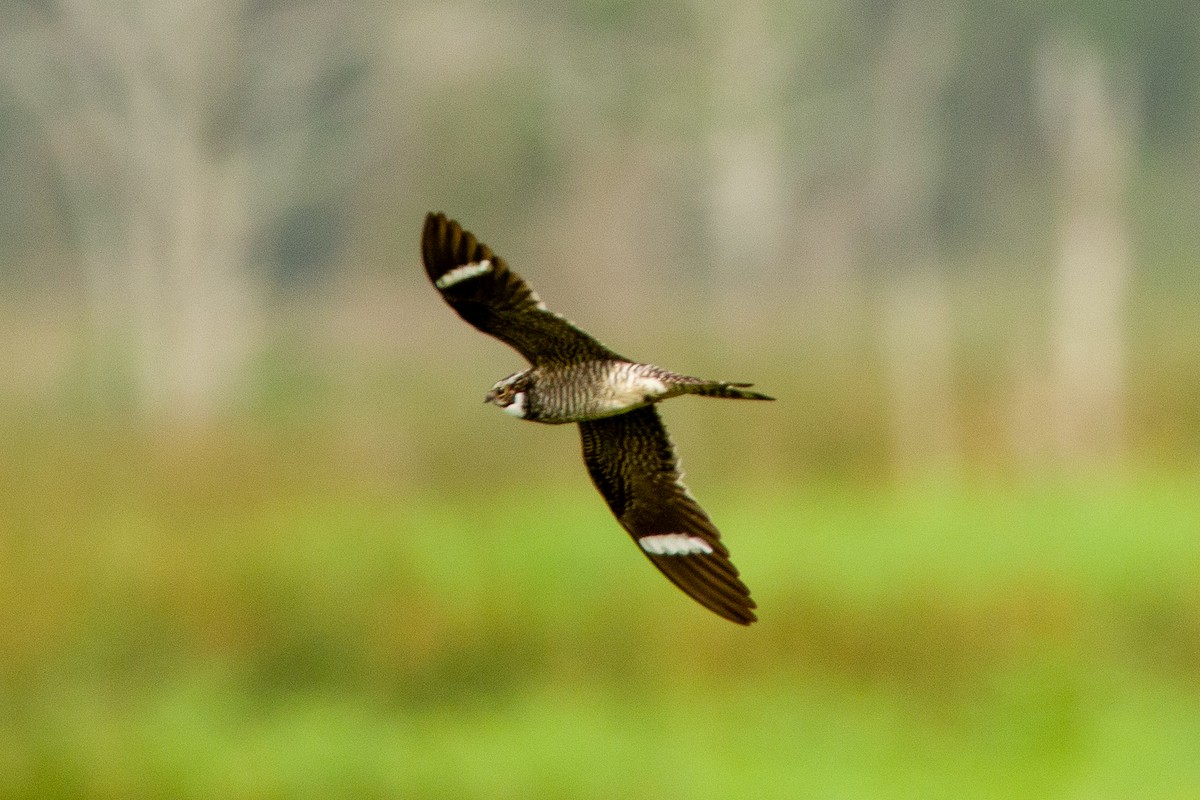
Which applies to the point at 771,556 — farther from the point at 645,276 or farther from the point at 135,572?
the point at 645,276

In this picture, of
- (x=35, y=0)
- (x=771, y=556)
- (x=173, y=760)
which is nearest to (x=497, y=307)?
(x=173, y=760)

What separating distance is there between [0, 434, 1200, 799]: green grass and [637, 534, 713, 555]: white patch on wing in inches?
88.4

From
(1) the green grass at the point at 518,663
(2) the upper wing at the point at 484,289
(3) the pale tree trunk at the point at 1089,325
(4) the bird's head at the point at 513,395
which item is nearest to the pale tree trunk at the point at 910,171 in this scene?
(3) the pale tree trunk at the point at 1089,325

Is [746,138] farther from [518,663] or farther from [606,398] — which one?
[606,398]

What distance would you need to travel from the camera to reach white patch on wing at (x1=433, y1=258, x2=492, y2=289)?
408 cm

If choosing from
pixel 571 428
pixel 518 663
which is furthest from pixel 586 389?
pixel 571 428

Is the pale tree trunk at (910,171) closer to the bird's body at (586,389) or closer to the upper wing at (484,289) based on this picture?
the bird's body at (586,389)

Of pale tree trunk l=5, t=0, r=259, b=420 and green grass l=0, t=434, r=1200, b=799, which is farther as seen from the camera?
pale tree trunk l=5, t=0, r=259, b=420

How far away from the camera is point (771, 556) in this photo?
9.18 meters

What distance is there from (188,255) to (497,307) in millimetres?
16000

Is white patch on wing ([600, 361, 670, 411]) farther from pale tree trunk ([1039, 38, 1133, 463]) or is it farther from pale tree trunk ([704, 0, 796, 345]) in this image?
pale tree trunk ([704, 0, 796, 345])

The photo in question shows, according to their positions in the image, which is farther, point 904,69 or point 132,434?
point 904,69

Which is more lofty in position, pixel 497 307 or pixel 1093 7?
pixel 1093 7

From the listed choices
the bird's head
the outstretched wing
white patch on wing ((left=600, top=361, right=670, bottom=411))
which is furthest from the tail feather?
the outstretched wing
